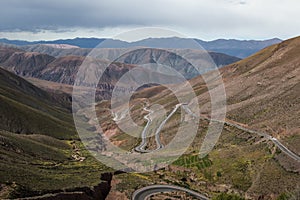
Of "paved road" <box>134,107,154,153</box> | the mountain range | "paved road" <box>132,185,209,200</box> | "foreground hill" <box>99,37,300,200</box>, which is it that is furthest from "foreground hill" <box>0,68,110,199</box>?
"paved road" <box>134,107,154,153</box>

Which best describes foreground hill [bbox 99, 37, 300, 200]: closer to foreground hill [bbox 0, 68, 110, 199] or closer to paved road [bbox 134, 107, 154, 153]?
paved road [bbox 134, 107, 154, 153]

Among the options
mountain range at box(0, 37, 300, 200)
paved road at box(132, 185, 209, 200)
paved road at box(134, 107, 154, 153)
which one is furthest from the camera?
paved road at box(134, 107, 154, 153)

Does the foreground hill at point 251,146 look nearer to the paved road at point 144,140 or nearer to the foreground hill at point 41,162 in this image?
the paved road at point 144,140

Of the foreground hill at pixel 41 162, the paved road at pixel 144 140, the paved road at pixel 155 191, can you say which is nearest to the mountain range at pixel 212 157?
the foreground hill at pixel 41 162

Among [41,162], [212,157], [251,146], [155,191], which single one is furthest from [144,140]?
[155,191]

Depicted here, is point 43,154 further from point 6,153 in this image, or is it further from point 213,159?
point 213,159

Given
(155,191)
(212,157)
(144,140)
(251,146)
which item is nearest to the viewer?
(155,191)

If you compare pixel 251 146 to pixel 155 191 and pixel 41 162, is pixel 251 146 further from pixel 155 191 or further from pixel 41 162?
pixel 41 162

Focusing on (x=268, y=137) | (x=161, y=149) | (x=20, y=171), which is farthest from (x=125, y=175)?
(x=268, y=137)
